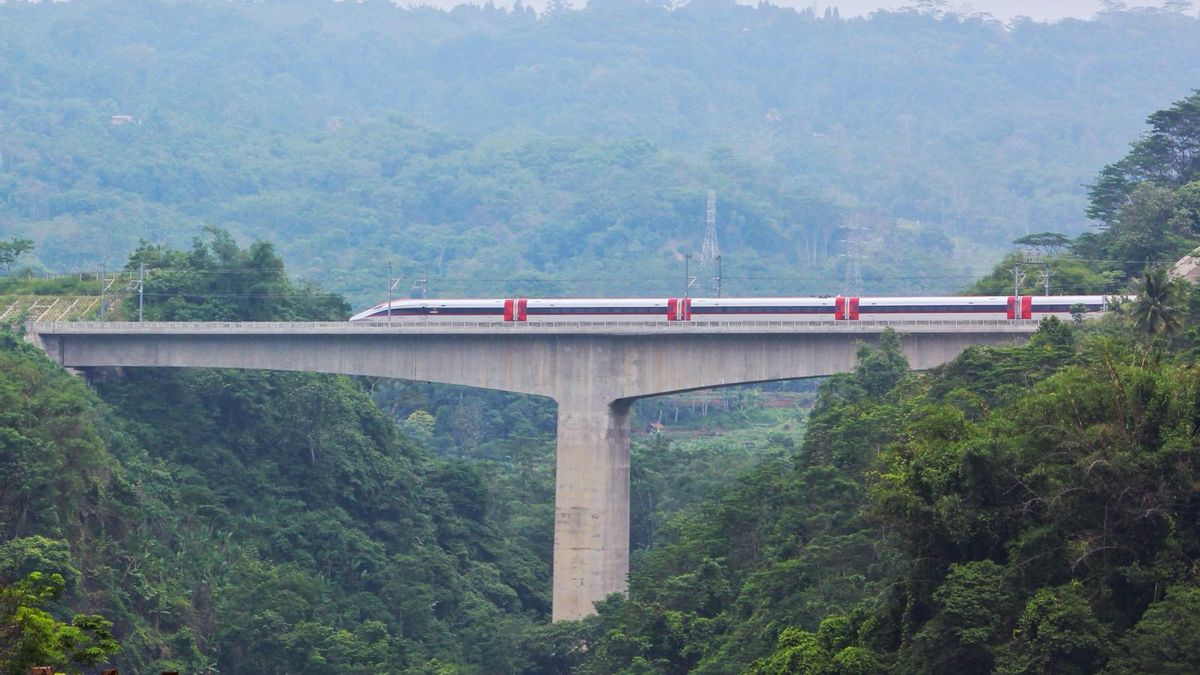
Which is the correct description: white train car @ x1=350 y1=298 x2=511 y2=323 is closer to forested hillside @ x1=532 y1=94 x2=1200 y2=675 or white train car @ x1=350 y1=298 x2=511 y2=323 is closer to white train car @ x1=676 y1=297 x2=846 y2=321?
white train car @ x1=676 y1=297 x2=846 y2=321

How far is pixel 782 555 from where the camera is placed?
63.5 m

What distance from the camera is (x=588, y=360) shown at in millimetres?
76812

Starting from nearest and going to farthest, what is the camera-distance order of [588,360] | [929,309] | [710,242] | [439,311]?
[929,309]
[588,360]
[439,311]
[710,242]

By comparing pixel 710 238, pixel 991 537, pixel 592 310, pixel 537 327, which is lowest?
pixel 991 537

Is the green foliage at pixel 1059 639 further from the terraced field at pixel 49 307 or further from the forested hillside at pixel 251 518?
the terraced field at pixel 49 307

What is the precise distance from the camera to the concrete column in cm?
7606

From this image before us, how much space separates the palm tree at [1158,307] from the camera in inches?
2415

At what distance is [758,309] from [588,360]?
6.75 m

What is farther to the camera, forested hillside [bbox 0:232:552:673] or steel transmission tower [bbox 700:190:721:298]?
steel transmission tower [bbox 700:190:721:298]

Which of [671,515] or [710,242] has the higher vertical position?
[710,242]

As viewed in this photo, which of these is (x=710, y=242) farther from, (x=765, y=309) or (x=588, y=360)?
(x=588, y=360)

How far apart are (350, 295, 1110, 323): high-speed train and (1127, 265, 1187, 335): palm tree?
369 inches

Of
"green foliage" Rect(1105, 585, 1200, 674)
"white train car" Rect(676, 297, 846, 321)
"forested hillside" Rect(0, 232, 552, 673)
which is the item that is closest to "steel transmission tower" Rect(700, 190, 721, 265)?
"forested hillside" Rect(0, 232, 552, 673)

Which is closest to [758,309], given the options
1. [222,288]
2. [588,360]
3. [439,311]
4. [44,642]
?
[588,360]
